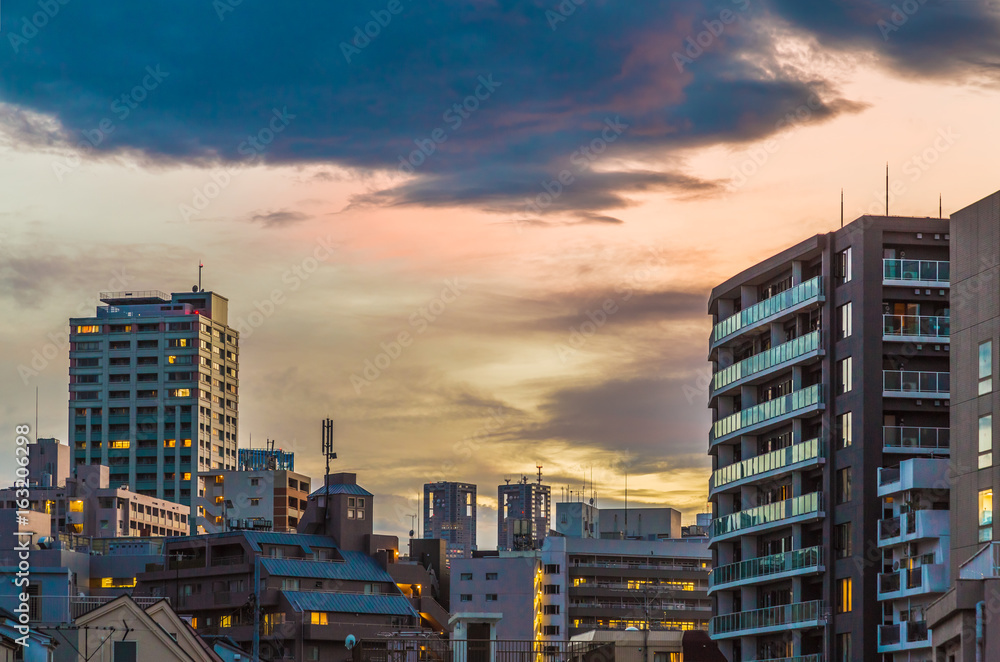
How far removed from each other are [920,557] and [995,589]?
3512cm

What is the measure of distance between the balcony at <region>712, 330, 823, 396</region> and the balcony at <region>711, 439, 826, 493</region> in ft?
19.8

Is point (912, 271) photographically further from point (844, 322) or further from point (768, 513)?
point (768, 513)

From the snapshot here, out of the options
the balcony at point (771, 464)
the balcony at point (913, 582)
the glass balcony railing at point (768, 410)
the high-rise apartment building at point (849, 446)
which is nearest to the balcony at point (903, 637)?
the high-rise apartment building at point (849, 446)

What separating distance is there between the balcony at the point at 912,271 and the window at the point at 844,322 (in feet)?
11.3

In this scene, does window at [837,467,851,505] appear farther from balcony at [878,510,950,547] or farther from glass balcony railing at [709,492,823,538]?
balcony at [878,510,950,547]

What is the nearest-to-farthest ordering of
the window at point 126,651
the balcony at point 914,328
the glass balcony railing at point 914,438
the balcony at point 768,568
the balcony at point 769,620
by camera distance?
the window at point 126,651 → the glass balcony railing at point 914,438 → the balcony at point 914,328 → the balcony at point 769,620 → the balcony at point 768,568

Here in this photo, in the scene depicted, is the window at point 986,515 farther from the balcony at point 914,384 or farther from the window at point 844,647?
the window at point 844,647

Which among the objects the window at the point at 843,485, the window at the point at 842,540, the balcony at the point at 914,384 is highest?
the balcony at the point at 914,384

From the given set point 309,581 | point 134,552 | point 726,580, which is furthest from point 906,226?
point 134,552

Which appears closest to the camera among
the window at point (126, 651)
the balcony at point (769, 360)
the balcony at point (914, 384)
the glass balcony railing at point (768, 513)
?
the window at point (126, 651)

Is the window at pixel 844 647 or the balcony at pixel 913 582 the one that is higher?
the balcony at pixel 913 582

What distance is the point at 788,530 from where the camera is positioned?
11331 centimetres

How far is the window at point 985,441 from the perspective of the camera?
7931 centimetres

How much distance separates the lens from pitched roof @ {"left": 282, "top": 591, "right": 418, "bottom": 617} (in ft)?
551
